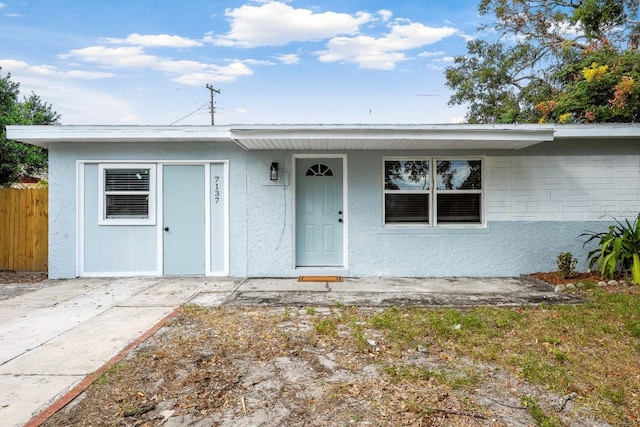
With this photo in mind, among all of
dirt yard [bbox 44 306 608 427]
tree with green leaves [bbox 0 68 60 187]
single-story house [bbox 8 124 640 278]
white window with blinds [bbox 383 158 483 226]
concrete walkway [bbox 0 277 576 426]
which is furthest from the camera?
tree with green leaves [bbox 0 68 60 187]

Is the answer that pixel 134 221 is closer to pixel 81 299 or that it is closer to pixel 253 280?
pixel 81 299

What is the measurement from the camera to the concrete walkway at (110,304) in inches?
127

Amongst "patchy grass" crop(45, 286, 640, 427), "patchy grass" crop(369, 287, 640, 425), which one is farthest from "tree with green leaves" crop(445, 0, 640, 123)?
"patchy grass" crop(45, 286, 640, 427)

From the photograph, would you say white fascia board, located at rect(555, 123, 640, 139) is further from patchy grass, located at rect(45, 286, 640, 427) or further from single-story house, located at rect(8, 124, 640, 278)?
patchy grass, located at rect(45, 286, 640, 427)

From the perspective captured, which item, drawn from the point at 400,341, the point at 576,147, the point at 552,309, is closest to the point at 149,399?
the point at 400,341

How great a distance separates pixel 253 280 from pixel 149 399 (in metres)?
4.33

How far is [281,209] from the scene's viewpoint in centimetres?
741

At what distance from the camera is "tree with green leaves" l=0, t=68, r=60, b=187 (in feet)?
34.1

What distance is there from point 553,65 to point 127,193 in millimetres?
15918

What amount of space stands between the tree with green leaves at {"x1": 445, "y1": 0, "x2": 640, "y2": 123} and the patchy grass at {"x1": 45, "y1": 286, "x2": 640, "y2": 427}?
8712 mm

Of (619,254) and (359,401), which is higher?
(619,254)

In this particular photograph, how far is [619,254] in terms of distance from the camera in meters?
6.69

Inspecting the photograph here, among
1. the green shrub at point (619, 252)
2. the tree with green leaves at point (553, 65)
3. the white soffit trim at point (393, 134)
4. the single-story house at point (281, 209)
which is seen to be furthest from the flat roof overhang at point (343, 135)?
the tree with green leaves at point (553, 65)

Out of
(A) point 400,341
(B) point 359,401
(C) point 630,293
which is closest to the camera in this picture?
(B) point 359,401
